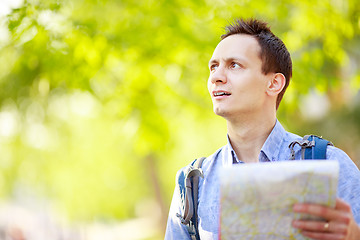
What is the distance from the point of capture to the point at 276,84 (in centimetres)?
235

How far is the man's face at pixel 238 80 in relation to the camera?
2213 mm

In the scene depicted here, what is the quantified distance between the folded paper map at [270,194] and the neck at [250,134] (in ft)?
1.79

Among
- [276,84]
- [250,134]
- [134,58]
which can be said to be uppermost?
[134,58]

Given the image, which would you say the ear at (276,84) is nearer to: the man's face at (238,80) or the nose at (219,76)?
the man's face at (238,80)

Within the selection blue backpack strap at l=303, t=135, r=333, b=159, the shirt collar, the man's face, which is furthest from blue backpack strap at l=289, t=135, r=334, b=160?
the man's face

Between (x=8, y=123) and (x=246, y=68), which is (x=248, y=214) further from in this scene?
(x=8, y=123)

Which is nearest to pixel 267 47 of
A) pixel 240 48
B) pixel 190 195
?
pixel 240 48

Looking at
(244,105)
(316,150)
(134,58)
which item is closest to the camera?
(316,150)

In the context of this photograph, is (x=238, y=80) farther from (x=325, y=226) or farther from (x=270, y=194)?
(x=325, y=226)

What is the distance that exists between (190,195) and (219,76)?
574 mm

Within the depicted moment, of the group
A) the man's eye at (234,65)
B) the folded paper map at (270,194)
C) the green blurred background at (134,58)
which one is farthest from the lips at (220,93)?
the green blurred background at (134,58)

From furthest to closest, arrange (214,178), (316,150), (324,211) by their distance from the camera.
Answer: (214,178) < (316,150) < (324,211)

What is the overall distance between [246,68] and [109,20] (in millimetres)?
3891

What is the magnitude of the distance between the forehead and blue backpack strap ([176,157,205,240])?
548mm
